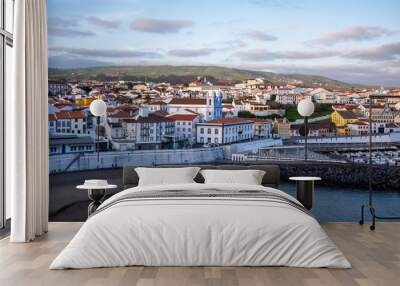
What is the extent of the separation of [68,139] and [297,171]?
10.2ft

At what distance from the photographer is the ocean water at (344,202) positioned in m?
8.29

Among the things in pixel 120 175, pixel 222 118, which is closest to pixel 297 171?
pixel 222 118

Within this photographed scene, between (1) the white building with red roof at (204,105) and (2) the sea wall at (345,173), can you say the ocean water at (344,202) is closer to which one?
(2) the sea wall at (345,173)

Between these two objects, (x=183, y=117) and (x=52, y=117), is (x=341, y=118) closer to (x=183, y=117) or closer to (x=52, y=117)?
(x=183, y=117)

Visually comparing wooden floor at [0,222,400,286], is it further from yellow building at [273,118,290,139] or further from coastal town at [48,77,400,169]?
yellow building at [273,118,290,139]

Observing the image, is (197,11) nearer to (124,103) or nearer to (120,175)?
(124,103)

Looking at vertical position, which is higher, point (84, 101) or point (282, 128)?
point (84, 101)

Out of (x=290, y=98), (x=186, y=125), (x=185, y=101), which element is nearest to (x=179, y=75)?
(x=185, y=101)

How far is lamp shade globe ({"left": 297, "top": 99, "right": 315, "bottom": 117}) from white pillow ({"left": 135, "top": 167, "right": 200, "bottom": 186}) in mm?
1732

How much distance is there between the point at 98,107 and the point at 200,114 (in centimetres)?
147

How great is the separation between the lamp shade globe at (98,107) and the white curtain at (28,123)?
141 centimetres

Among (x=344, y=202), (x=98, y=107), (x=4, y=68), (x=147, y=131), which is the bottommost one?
(x=344, y=202)

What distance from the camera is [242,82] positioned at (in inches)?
343

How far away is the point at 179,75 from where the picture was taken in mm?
8617
